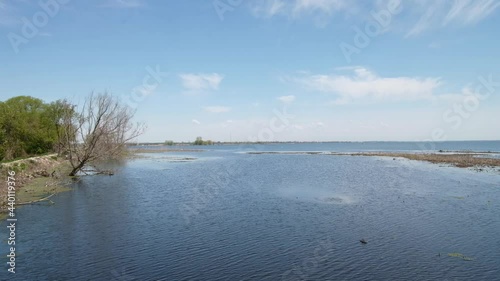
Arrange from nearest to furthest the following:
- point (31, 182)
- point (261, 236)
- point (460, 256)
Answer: point (460, 256), point (261, 236), point (31, 182)

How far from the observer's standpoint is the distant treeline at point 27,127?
53.8 m

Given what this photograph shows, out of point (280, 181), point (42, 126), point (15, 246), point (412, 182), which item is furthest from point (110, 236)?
point (42, 126)

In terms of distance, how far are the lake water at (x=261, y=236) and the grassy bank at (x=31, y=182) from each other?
2.09m

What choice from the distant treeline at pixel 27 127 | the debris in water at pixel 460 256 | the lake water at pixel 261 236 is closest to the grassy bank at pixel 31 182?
the lake water at pixel 261 236

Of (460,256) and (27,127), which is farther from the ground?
(27,127)

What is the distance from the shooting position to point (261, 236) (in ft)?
67.0

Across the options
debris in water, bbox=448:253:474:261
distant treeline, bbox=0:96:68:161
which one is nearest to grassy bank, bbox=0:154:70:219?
distant treeline, bbox=0:96:68:161

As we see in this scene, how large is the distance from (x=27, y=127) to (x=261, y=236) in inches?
2280

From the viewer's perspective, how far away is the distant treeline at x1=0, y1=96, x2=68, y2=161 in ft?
177

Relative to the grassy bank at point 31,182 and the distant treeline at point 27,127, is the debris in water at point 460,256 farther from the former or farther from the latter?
the distant treeline at point 27,127

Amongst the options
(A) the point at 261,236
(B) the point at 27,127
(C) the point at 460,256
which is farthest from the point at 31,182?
(C) the point at 460,256

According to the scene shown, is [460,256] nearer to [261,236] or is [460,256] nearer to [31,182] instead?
[261,236]

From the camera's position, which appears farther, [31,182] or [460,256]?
[31,182]

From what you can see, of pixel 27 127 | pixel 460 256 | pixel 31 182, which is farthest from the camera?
pixel 27 127
